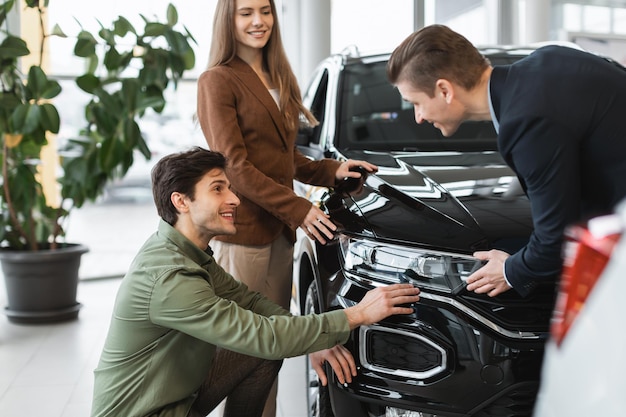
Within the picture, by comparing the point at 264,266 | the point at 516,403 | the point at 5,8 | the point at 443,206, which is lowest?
the point at 516,403

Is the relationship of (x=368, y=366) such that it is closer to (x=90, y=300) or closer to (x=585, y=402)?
(x=585, y=402)

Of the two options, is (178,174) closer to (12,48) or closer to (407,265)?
(407,265)

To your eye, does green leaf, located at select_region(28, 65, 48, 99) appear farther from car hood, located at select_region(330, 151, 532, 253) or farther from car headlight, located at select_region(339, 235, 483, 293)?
car headlight, located at select_region(339, 235, 483, 293)

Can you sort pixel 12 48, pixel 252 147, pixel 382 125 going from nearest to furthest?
pixel 252 147 < pixel 382 125 < pixel 12 48

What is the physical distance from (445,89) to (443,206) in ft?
1.42

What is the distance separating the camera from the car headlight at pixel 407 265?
6.72 ft

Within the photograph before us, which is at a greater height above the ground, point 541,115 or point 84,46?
A: point 84,46

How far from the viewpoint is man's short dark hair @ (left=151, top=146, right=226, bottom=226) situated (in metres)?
2.14

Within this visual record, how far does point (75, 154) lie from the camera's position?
5.16 m

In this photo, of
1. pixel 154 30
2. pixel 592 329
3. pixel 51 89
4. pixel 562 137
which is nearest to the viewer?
pixel 592 329

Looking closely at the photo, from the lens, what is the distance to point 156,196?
7.22 ft

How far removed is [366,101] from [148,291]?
158cm

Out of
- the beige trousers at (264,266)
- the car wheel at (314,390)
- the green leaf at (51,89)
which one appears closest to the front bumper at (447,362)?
the car wheel at (314,390)

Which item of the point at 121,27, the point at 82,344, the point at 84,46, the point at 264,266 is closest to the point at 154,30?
the point at 121,27
